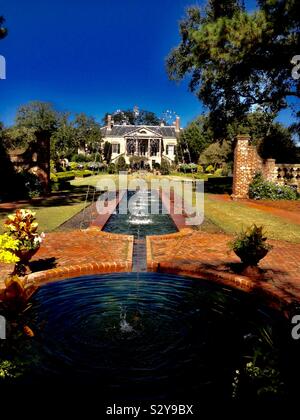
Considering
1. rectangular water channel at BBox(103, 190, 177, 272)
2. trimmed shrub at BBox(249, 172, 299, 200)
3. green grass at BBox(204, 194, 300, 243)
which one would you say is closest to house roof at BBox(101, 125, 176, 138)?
trimmed shrub at BBox(249, 172, 299, 200)

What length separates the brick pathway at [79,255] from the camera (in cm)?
776

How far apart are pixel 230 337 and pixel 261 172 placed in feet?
64.9

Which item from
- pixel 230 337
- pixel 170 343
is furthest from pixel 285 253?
pixel 170 343

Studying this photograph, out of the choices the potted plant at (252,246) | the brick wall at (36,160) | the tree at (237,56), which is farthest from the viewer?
the brick wall at (36,160)

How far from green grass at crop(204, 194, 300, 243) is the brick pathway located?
3.66 metres

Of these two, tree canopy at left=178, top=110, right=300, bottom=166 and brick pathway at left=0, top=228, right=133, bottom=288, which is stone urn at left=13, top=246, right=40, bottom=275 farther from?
tree canopy at left=178, top=110, right=300, bottom=166

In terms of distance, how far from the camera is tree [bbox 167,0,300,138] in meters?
18.5

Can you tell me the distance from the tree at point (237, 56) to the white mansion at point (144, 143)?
182 feet

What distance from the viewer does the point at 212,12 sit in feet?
77.4

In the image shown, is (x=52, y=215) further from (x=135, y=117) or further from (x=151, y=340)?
(x=135, y=117)

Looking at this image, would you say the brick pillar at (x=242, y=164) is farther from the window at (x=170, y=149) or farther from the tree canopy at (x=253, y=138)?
the window at (x=170, y=149)

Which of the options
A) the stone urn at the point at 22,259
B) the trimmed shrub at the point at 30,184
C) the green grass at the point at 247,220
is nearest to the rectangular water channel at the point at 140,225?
the green grass at the point at 247,220

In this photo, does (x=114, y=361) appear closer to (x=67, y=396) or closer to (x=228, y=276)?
(x=67, y=396)

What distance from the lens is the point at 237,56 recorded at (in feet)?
65.0
